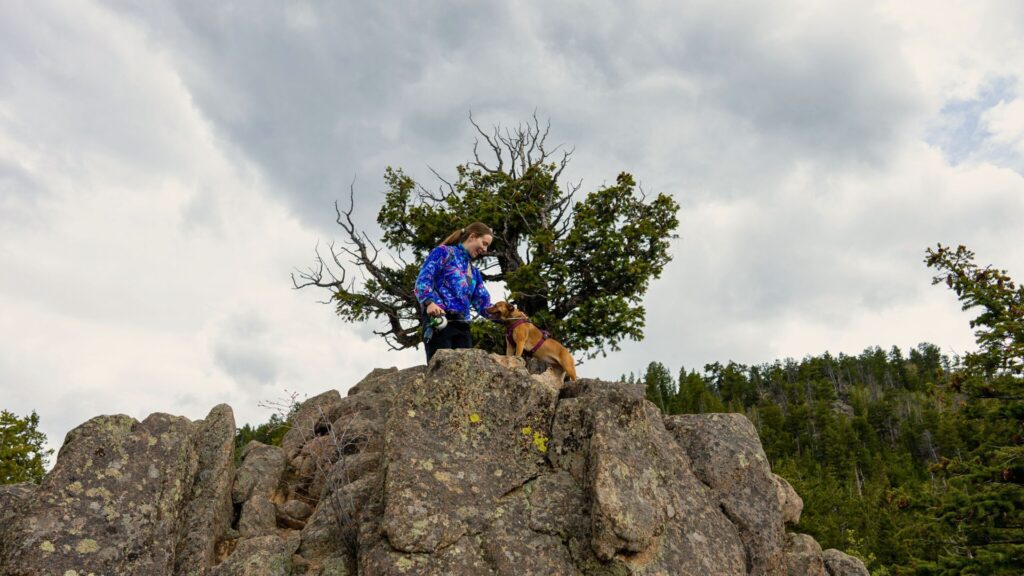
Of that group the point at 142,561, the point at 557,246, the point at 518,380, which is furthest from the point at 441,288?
the point at 557,246

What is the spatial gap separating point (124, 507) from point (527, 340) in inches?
293

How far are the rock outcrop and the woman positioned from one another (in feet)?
5.10

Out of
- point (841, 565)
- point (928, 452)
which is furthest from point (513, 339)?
point (928, 452)

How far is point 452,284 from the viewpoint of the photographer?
1079 cm

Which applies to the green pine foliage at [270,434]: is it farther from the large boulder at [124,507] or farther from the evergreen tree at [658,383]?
the evergreen tree at [658,383]

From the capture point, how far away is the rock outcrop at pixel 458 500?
25.4ft

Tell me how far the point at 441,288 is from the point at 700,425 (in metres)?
5.03

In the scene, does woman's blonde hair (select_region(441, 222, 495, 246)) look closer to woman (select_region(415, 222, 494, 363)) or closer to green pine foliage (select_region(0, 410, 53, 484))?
woman (select_region(415, 222, 494, 363))

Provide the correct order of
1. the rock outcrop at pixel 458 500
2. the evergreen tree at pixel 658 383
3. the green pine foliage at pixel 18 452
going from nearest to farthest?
the rock outcrop at pixel 458 500, the green pine foliage at pixel 18 452, the evergreen tree at pixel 658 383

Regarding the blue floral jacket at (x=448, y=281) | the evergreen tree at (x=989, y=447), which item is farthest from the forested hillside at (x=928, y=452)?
the blue floral jacket at (x=448, y=281)

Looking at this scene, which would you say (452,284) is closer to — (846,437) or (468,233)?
(468,233)

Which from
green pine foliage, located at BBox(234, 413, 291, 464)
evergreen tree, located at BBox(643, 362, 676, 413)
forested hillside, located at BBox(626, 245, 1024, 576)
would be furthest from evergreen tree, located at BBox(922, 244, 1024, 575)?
evergreen tree, located at BBox(643, 362, 676, 413)

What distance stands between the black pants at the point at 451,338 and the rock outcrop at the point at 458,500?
1.50 meters

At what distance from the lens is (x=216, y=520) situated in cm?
938
